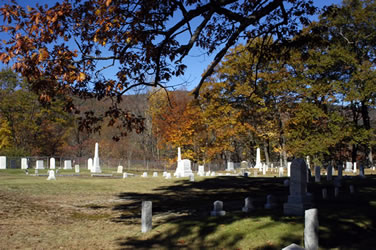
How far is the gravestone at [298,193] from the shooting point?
1088cm

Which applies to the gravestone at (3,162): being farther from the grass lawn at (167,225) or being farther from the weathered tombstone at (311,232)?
the weathered tombstone at (311,232)

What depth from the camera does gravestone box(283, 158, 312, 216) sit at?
10.9 metres

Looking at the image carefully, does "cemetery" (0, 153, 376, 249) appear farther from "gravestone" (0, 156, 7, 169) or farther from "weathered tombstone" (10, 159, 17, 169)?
"weathered tombstone" (10, 159, 17, 169)

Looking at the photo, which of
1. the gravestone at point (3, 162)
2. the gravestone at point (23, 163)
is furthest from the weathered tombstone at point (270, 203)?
the gravestone at point (23, 163)

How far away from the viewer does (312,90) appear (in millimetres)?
35625

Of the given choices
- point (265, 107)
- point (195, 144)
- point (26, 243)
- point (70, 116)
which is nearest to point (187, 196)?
point (26, 243)

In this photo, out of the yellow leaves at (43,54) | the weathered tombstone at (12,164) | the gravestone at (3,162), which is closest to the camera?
the yellow leaves at (43,54)

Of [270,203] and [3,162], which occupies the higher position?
[3,162]

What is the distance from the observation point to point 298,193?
442 inches

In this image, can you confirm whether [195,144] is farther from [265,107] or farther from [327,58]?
[327,58]

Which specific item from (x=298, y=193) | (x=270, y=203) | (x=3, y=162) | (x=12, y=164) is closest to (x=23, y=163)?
(x=12, y=164)

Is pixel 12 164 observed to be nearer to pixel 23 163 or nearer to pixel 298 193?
pixel 23 163

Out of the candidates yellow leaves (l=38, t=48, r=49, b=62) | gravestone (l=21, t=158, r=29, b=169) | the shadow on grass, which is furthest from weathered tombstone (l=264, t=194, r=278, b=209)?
gravestone (l=21, t=158, r=29, b=169)

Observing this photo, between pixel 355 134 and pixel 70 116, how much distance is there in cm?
4271
